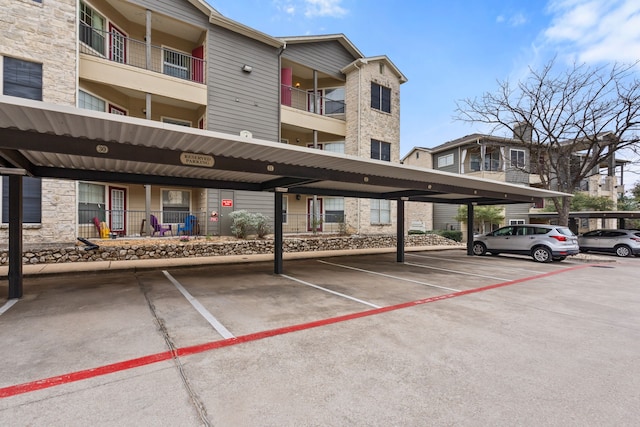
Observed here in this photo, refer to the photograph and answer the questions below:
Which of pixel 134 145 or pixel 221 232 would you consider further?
pixel 221 232

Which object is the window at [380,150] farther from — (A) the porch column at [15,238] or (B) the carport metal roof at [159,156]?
(A) the porch column at [15,238]

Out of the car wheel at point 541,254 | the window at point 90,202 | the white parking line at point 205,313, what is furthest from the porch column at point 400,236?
the window at point 90,202

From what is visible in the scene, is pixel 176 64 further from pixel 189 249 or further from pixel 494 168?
pixel 494 168

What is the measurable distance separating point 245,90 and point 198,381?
44.9 feet

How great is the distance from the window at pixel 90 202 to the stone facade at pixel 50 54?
59.2 inches

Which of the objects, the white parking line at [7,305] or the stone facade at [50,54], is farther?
the stone facade at [50,54]

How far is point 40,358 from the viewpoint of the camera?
3160 mm

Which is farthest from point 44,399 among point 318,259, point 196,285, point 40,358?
point 318,259

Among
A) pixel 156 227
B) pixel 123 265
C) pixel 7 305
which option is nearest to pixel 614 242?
pixel 123 265

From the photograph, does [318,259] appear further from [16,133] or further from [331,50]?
[331,50]

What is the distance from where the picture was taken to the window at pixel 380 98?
1709cm

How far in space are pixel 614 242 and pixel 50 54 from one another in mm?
24824

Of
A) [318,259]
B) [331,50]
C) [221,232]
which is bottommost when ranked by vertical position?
[318,259]

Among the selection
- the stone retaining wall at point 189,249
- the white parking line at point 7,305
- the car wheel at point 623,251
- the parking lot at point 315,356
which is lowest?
the car wheel at point 623,251
